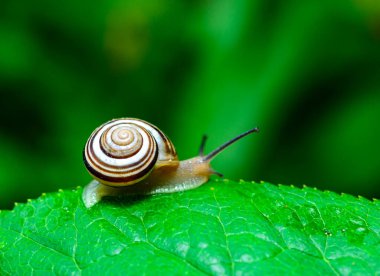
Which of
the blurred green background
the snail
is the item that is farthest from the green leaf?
the blurred green background

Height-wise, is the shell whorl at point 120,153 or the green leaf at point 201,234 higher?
the shell whorl at point 120,153

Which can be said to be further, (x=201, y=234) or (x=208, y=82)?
(x=208, y=82)

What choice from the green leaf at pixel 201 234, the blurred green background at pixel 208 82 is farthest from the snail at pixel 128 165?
the blurred green background at pixel 208 82

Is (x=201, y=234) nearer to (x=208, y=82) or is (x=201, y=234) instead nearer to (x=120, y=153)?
(x=120, y=153)

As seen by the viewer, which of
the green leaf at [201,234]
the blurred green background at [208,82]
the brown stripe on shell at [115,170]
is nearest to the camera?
the green leaf at [201,234]

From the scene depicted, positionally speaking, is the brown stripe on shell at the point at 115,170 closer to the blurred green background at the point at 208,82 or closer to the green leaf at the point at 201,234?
the green leaf at the point at 201,234

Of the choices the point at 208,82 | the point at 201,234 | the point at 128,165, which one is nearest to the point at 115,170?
the point at 128,165
